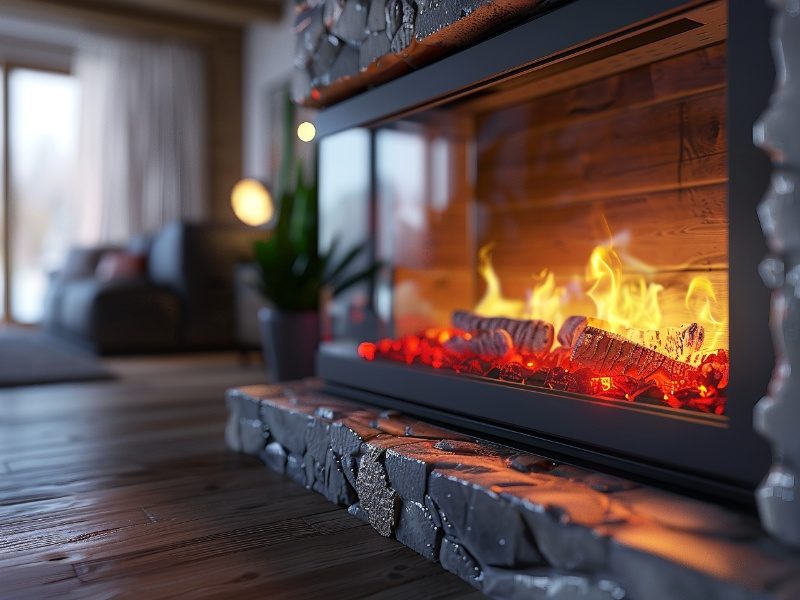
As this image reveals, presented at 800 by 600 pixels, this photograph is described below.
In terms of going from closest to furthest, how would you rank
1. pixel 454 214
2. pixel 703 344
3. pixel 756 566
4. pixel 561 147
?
pixel 756 566 < pixel 703 344 < pixel 561 147 < pixel 454 214

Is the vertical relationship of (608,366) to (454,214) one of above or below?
below

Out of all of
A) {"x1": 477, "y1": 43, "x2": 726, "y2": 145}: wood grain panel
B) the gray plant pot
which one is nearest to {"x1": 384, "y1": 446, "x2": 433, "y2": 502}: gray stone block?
{"x1": 477, "y1": 43, "x2": 726, "y2": 145}: wood grain panel

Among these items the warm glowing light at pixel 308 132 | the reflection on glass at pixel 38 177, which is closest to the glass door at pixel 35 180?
the reflection on glass at pixel 38 177

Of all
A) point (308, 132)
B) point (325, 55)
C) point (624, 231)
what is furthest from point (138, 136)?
point (624, 231)

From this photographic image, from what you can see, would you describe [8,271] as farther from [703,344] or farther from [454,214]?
[703,344]

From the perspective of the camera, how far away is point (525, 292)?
1580 millimetres

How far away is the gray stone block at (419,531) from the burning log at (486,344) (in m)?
0.35

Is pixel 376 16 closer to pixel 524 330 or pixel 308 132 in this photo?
pixel 308 132

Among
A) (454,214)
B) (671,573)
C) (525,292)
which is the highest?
(454,214)

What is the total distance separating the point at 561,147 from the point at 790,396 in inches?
39.0

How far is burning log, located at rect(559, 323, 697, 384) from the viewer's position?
101 centimetres

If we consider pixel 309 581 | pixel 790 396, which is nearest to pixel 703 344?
pixel 790 396

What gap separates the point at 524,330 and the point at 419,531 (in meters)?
0.41

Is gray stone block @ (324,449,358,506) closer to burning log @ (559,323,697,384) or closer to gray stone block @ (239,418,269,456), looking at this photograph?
gray stone block @ (239,418,269,456)
